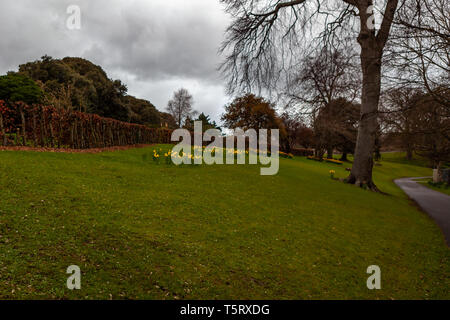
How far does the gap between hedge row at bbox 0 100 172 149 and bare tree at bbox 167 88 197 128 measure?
4644 cm

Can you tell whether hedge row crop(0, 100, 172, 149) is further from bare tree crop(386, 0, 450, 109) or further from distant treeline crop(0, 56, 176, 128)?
distant treeline crop(0, 56, 176, 128)

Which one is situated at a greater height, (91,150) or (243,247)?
(91,150)

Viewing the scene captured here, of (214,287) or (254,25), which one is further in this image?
(254,25)

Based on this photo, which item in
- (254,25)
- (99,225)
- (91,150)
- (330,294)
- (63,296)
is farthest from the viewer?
(254,25)

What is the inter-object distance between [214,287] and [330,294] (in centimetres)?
164

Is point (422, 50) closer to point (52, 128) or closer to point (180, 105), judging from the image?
point (52, 128)

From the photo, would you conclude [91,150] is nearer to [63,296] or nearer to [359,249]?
[63,296]

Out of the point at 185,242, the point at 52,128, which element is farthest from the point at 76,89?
the point at 185,242

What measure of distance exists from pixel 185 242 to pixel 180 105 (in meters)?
58.3

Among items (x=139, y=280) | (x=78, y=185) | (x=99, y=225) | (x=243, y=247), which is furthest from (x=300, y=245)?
(x=78, y=185)

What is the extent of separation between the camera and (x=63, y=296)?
2.49 metres

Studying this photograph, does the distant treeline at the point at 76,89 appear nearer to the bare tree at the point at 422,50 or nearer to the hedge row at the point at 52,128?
the hedge row at the point at 52,128

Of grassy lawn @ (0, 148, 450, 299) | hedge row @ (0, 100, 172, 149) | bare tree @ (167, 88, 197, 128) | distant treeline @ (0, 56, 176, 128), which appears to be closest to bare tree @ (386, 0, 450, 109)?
grassy lawn @ (0, 148, 450, 299)

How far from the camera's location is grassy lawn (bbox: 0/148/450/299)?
2.95m
